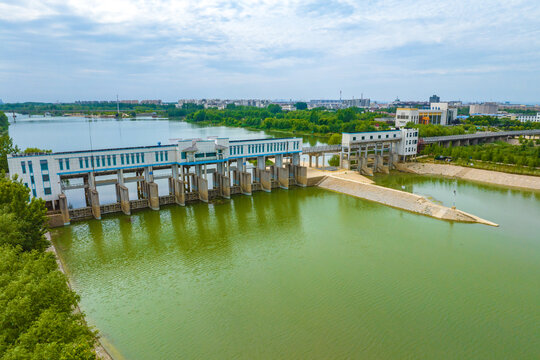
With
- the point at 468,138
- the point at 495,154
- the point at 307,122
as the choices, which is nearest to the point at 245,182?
the point at 495,154

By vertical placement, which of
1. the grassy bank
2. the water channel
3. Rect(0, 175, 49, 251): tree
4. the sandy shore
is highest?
Rect(0, 175, 49, 251): tree

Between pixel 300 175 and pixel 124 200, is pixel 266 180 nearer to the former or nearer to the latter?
pixel 300 175

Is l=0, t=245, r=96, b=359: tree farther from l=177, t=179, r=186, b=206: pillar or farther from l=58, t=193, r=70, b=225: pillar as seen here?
l=177, t=179, r=186, b=206: pillar

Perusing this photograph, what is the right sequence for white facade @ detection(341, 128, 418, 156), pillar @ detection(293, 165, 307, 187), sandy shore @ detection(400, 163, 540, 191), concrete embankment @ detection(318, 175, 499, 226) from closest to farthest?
concrete embankment @ detection(318, 175, 499, 226), pillar @ detection(293, 165, 307, 187), sandy shore @ detection(400, 163, 540, 191), white facade @ detection(341, 128, 418, 156)

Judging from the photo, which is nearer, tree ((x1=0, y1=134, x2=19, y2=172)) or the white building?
tree ((x1=0, y1=134, x2=19, y2=172))

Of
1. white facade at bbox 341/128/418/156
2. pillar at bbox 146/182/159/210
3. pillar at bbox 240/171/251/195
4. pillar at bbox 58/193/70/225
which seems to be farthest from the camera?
white facade at bbox 341/128/418/156

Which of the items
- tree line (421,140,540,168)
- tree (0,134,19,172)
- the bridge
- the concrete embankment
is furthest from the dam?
the bridge

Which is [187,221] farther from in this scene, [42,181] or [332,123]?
[332,123]

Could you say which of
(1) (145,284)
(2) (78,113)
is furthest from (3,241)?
(2) (78,113)
